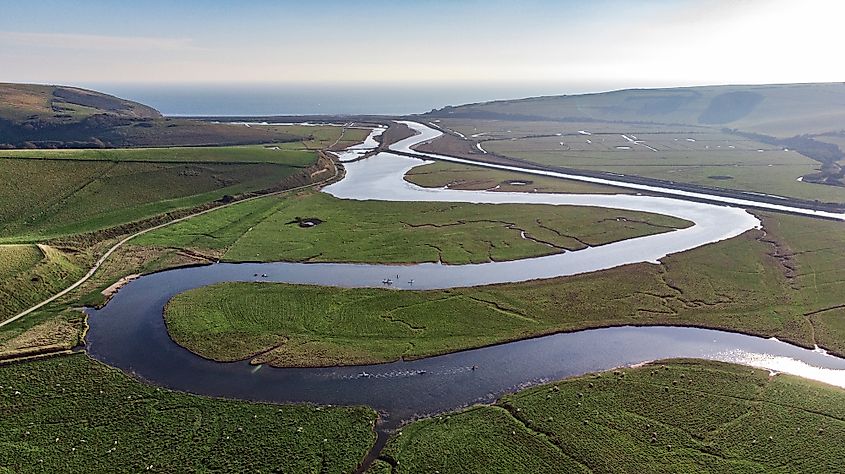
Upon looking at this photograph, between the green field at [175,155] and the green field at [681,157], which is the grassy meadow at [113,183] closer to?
the green field at [175,155]

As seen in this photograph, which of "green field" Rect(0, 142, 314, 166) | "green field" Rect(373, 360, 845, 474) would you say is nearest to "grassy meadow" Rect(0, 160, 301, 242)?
"green field" Rect(0, 142, 314, 166)

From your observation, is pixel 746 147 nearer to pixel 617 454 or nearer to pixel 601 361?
pixel 601 361

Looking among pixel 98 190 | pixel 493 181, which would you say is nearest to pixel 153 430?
pixel 98 190

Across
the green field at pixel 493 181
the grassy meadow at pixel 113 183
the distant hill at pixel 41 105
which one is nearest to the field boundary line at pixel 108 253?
the grassy meadow at pixel 113 183

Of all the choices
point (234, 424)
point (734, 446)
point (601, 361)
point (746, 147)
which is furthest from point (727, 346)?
point (746, 147)

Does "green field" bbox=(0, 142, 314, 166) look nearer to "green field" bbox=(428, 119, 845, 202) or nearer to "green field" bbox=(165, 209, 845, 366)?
"green field" bbox=(428, 119, 845, 202)

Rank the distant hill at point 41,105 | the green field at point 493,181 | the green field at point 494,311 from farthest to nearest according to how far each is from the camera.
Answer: the distant hill at point 41,105 < the green field at point 493,181 < the green field at point 494,311
